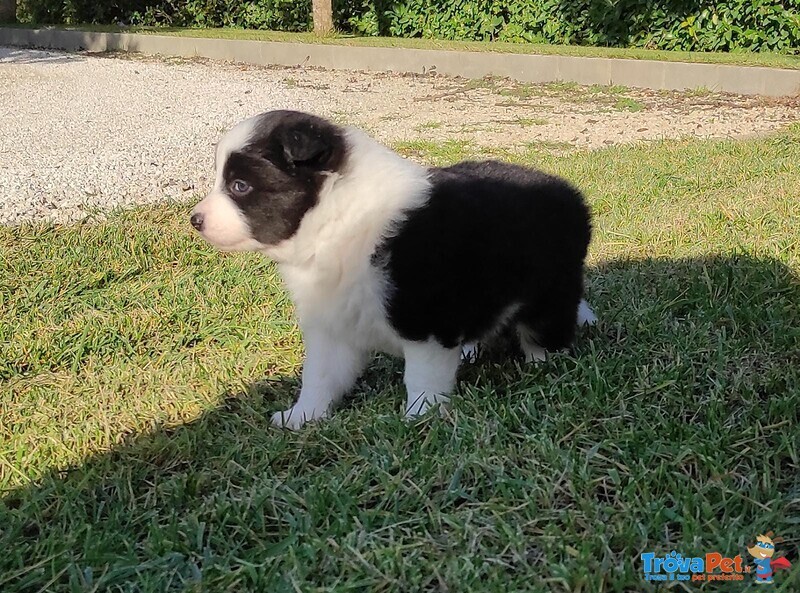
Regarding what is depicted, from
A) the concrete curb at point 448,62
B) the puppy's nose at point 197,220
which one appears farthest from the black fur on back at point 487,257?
the concrete curb at point 448,62

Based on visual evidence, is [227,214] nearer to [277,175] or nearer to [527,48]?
[277,175]

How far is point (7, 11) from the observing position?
71.3 feet

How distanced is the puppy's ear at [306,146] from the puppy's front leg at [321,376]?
25.3 inches

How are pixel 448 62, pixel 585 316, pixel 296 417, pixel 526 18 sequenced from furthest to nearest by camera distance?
pixel 526 18
pixel 448 62
pixel 585 316
pixel 296 417

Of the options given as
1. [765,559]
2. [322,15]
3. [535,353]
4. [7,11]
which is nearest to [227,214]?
[535,353]

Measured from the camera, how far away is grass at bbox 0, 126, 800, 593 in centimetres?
219

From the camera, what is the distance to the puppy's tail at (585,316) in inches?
142

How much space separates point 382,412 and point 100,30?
1822 cm

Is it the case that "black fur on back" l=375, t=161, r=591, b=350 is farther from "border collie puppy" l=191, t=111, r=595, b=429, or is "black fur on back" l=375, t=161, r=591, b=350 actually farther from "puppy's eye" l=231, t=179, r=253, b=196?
"puppy's eye" l=231, t=179, r=253, b=196

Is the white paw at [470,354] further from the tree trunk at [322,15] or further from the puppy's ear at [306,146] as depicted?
the tree trunk at [322,15]

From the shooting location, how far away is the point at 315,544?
2.24m

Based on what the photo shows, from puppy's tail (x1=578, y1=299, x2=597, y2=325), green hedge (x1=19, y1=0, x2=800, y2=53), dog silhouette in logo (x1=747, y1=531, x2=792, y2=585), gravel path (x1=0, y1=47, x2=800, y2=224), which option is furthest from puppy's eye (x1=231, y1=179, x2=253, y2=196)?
green hedge (x1=19, y1=0, x2=800, y2=53)

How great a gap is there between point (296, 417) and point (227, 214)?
0.80 m

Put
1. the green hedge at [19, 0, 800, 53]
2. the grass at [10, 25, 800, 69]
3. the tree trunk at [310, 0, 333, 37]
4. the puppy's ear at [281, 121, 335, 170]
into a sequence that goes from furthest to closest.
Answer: the tree trunk at [310, 0, 333, 37] < the green hedge at [19, 0, 800, 53] < the grass at [10, 25, 800, 69] < the puppy's ear at [281, 121, 335, 170]
